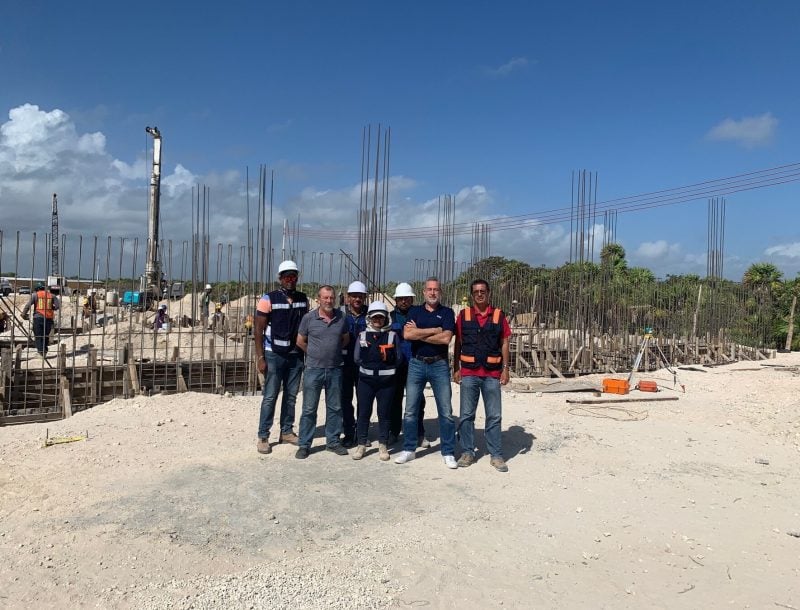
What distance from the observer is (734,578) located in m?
3.29

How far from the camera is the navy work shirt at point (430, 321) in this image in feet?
17.0

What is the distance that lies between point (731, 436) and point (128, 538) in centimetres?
655

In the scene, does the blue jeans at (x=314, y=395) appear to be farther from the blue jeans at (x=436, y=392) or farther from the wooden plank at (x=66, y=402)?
the wooden plank at (x=66, y=402)

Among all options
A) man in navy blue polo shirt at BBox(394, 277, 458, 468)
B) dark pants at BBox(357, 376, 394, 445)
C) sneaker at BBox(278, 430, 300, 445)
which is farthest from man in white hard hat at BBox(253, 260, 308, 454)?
man in navy blue polo shirt at BBox(394, 277, 458, 468)

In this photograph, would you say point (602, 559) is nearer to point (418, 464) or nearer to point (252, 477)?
point (418, 464)

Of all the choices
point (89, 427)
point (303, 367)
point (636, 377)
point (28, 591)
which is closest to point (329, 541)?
point (28, 591)

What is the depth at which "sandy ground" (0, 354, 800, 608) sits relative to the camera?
10.1 ft

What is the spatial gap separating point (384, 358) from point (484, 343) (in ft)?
3.10

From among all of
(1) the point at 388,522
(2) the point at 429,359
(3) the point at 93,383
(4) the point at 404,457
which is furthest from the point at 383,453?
(3) the point at 93,383

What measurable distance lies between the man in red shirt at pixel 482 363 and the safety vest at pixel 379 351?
629 mm

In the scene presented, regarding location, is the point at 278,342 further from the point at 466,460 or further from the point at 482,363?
the point at 466,460

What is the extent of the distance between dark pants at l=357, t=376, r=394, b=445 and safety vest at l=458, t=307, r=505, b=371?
2.60ft

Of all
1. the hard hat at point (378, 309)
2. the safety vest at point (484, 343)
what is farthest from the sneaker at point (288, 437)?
the safety vest at point (484, 343)

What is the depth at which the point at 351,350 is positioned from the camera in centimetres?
561
